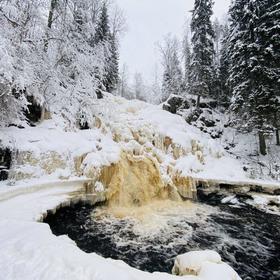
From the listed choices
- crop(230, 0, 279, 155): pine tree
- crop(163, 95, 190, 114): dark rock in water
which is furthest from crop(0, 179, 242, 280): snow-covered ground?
crop(163, 95, 190, 114): dark rock in water

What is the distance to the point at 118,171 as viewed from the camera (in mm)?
8211

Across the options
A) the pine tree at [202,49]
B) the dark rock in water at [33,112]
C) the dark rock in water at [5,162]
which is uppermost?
the pine tree at [202,49]

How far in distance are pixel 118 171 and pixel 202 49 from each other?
14.1 m

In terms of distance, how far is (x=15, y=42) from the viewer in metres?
6.66

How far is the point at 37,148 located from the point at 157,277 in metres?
7.26

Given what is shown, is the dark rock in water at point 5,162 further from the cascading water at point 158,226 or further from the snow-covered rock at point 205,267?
the snow-covered rock at point 205,267

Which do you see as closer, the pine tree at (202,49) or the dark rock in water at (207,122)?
the dark rock in water at (207,122)

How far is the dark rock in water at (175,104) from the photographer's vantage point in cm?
1839

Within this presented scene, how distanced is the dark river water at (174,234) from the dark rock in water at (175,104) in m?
11.6

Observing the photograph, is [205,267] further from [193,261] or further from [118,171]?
[118,171]

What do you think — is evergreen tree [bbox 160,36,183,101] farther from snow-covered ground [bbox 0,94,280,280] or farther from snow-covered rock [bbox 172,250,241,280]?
snow-covered rock [bbox 172,250,241,280]

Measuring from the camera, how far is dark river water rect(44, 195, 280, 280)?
4.57 meters

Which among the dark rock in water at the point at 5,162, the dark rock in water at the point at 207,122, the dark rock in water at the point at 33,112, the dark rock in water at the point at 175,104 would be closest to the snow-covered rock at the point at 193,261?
the dark rock in water at the point at 5,162

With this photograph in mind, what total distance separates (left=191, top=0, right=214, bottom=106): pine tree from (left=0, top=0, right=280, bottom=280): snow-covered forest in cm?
255
